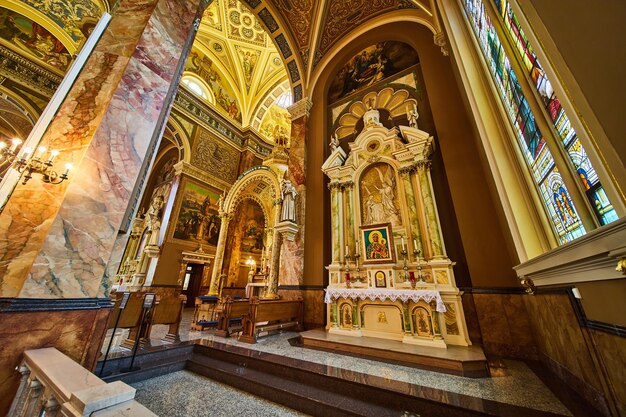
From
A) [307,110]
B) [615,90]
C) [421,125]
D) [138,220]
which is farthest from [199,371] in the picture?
[138,220]

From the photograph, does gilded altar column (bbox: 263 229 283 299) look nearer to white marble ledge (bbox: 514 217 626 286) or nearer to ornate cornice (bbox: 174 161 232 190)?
white marble ledge (bbox: 514 217 626 286)

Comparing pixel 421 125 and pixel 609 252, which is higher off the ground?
pixel 421 125

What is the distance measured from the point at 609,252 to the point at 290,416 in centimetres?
273

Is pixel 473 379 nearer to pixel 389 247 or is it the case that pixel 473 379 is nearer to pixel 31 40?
pixel 389 247

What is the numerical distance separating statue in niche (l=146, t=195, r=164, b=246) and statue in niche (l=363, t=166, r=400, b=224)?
30.5ft

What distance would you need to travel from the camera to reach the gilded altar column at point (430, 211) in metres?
4.44

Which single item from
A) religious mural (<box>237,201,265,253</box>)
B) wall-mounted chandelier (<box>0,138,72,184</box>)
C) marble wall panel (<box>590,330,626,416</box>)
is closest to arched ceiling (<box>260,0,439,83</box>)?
religious mural (<box>237,201,265,253</box>)

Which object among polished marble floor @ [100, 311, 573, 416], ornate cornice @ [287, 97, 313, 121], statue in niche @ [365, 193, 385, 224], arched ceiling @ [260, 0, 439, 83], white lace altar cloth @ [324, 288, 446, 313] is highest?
arched ceiling @ [260, 0, 439, 83]

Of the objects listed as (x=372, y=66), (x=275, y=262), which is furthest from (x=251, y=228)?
(x=372, y=66)

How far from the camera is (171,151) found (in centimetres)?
1317

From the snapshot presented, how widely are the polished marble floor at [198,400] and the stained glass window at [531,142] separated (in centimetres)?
323

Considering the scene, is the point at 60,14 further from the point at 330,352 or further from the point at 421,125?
the point at 330,352

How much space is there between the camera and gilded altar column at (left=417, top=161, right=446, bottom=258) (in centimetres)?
444

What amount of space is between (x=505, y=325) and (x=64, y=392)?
5.15 meters
